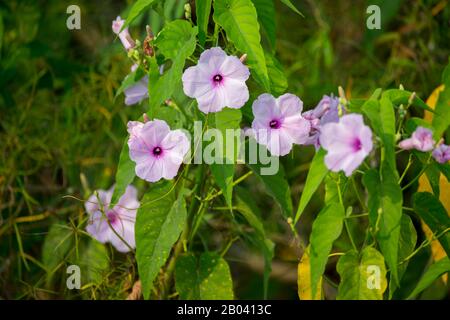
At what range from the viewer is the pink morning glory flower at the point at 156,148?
160 centimetres

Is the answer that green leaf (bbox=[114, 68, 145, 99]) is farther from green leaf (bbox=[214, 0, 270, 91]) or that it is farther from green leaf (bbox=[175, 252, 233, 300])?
green leaf (bbox=[175, 252, 233, 300])

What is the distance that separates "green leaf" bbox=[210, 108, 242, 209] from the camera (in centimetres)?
156

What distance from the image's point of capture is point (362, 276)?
1562mm

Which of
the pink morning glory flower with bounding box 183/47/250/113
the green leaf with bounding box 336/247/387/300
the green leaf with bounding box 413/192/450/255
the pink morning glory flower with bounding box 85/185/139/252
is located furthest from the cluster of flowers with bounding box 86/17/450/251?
the pink morning glory flower with bounding box 85/185/139/252

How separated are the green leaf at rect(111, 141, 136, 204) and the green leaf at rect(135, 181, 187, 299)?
5cm

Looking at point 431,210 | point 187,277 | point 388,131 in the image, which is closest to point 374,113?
point 388,131

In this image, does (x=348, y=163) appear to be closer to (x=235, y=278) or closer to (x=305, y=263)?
(x=305, y=263)

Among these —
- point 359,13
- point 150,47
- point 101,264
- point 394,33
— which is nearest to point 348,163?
point 150,47

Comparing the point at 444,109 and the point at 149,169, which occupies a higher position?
the point at 444,109

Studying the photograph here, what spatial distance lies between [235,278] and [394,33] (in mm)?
993

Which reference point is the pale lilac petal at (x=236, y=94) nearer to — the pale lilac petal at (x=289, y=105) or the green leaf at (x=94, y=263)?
the pale lilac petal at (x=289, y=105)

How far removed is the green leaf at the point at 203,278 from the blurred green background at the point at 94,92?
0.83ft

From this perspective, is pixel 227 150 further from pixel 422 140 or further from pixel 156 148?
pixel 422 140

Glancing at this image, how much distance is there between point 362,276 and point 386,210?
168 mm
